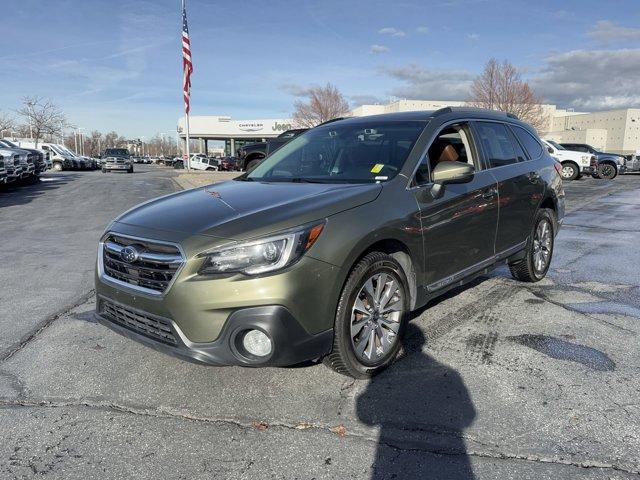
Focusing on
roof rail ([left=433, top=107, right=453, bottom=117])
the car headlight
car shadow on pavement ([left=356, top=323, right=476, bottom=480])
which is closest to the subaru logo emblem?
the car headlight

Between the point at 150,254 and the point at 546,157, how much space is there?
15.6ft

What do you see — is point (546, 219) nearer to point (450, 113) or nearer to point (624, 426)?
point (450, 113)

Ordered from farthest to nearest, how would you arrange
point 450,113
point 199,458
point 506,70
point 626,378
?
point 506,70 → point 450,113 → point 626,378 → point 199,458

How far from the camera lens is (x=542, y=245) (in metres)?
5.87

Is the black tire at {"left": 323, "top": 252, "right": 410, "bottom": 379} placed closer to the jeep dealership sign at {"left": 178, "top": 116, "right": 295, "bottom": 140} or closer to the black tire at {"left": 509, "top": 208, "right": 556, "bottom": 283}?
the black tire at {"left": 509, "top": 208, "right": 556, "bottom": 283}

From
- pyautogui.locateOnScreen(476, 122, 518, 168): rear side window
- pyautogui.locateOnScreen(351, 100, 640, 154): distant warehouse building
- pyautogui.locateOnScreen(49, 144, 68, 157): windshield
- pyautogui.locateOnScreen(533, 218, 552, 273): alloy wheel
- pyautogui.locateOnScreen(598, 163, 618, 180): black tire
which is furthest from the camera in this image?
pyautogui.locateOnScreen(351, 100, 640, 154): distant warehouse building

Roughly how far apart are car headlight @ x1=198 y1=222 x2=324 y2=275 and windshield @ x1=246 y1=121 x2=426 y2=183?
3.60 ft

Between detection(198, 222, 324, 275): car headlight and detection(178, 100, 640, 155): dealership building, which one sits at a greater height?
detection(178, 100, 640, 155): dealership building

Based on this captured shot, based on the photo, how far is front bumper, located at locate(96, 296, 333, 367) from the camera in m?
2.87

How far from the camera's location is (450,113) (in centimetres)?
454

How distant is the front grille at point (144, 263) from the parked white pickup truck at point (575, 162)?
80.2 ft

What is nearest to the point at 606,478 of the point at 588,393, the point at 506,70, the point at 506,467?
the point at 506,467

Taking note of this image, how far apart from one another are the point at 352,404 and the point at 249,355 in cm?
72

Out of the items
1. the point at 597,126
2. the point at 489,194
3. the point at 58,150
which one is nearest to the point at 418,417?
the point at 489,194
